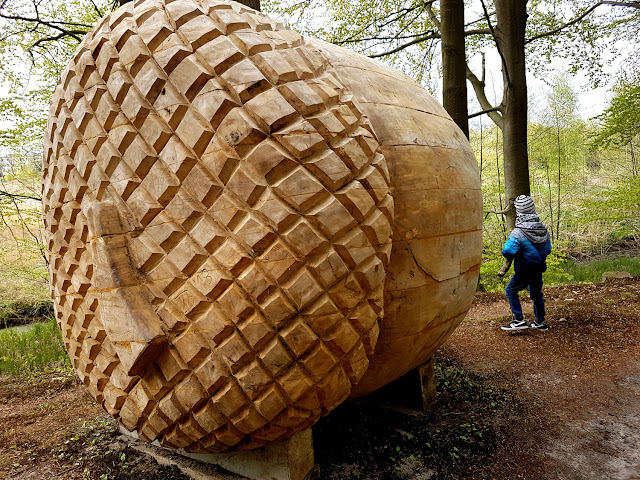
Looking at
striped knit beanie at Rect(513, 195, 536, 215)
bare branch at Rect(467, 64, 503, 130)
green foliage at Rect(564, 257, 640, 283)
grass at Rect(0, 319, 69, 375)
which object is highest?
bare branch at Rect(467, 64, 503, 130)

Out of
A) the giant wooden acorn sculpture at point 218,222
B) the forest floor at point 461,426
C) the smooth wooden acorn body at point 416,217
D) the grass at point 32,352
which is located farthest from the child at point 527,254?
the grass at point 32,352

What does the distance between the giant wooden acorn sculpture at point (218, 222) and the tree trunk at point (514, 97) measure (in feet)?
17.0

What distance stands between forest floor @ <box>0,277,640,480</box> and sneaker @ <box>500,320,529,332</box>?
1.83ft

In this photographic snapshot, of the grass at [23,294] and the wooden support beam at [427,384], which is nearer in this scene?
the wooden support beam at [427,384]

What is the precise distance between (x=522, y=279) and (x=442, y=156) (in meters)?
3.37

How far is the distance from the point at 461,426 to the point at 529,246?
279cm

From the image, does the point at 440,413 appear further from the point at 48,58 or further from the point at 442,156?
the point at 48,58

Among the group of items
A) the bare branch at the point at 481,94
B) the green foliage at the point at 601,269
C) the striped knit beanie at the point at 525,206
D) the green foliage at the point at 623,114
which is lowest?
the green foliage at the point at 601,269

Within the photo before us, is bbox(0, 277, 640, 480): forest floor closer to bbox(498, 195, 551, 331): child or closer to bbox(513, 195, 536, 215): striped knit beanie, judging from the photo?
bbox(498, 195, 551, 331): child

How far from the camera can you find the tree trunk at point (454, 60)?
543 centimetres

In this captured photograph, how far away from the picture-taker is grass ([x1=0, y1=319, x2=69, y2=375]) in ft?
16.8

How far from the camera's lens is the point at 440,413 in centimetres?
263

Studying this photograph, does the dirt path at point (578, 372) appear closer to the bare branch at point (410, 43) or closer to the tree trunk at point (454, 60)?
the tree trunk at point (454, 60)

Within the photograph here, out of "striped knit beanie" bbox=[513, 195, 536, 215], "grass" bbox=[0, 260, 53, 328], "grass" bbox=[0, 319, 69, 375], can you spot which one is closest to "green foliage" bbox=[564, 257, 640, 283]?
"striped knit beanie" bbox=[513, 195, 536, 215]
